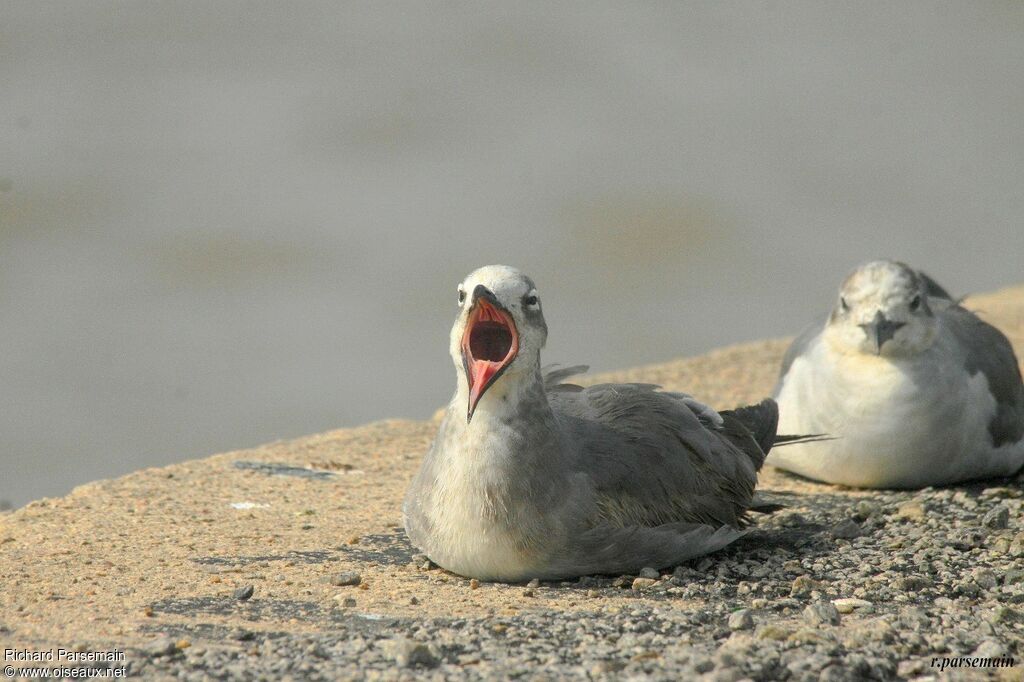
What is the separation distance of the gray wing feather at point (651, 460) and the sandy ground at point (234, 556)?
0.39 m

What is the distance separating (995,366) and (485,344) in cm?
335

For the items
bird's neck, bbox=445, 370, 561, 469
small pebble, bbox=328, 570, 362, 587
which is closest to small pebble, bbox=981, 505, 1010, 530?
bird's neck, bbox=445, 370, 561, 469

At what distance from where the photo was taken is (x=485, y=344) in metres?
5.77

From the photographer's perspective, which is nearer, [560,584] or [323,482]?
[560,584]

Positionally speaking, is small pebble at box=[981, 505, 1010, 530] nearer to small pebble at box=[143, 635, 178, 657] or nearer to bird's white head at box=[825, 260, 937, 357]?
bird's white head at box=[825, 260, 937, 357]

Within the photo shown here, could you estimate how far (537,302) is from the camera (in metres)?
5.70

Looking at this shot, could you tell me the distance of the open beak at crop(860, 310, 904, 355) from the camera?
24.5 feet

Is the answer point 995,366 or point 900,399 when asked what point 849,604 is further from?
point 995,366

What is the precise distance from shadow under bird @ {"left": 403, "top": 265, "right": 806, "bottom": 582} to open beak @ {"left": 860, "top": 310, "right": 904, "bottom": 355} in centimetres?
183

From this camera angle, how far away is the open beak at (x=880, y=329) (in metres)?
7.46

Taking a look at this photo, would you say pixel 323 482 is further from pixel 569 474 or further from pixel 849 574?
pixel 849 574

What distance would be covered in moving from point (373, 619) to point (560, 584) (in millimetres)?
843

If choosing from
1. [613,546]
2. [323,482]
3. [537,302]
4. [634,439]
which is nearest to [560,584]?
[613,546]

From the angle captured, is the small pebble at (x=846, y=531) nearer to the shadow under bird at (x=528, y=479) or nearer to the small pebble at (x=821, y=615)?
the shadow under bird at (x=528, y=479)
